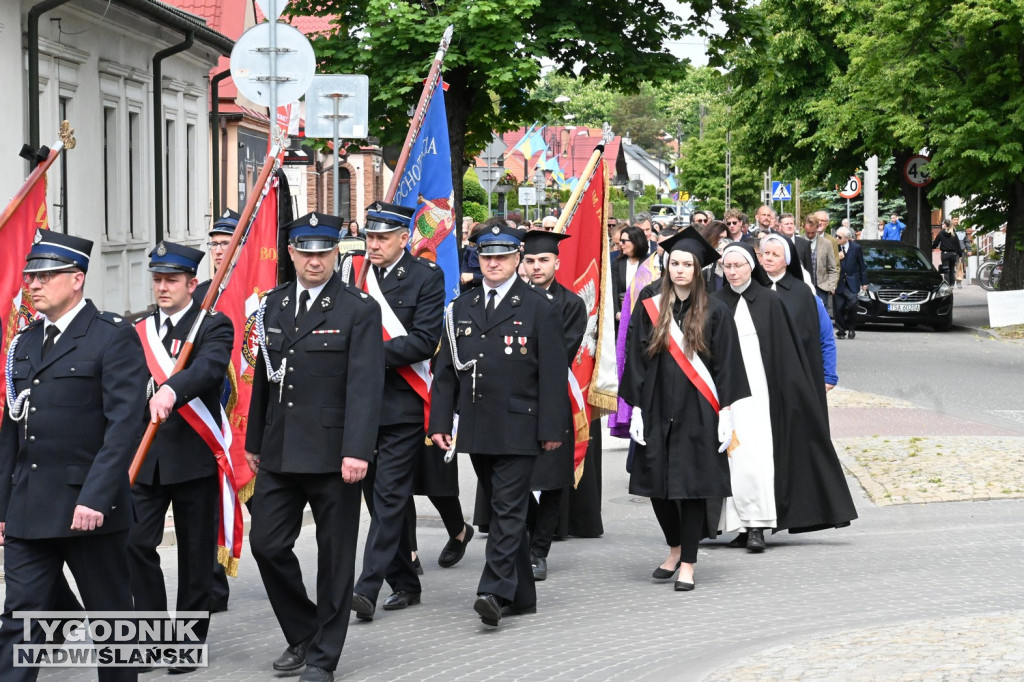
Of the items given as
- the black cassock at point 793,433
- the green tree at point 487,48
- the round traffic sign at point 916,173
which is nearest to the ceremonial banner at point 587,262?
the black cassock at point 793,433

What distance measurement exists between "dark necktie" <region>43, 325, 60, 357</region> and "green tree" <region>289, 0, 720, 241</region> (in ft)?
60.5

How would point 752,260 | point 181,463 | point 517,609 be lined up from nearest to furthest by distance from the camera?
1. point 181,463
2. point 517,609
3. point 752,260

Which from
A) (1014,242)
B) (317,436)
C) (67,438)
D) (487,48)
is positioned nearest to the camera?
(67,438)

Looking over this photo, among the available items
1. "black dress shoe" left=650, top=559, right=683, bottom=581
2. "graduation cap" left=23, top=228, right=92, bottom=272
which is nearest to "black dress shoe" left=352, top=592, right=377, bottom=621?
"black dress shoe" left=650, top=559, right=683, bottom=581

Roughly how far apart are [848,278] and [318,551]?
20.3 m

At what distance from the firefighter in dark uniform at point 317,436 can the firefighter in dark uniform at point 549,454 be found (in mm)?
2183

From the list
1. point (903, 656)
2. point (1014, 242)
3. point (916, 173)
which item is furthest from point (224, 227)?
point (916, 173)

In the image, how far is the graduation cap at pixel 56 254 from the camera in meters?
6.10

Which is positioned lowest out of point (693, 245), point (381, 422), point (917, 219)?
point (381, 422)

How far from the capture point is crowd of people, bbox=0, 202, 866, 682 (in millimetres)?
6117

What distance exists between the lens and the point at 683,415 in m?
9.16

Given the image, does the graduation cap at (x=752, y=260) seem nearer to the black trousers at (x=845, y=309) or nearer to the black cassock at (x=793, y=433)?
the black cassock at (x=793, y=433)

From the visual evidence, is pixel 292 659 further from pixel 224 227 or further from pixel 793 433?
pixel 793 433

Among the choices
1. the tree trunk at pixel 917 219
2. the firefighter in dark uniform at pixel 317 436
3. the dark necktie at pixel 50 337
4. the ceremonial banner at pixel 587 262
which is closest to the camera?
the dark necktie at pixel 50 337
